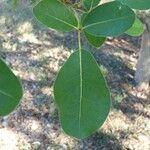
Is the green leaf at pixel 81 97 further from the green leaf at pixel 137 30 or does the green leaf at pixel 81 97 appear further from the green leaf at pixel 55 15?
the green leaf at pixel 137 30

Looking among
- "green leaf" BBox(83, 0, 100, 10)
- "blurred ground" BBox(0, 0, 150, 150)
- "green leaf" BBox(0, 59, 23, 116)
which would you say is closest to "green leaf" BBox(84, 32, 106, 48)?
"green leaf" BBox(83, 0, 100, 10)

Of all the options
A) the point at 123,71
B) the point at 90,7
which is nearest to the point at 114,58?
the point at 123,71

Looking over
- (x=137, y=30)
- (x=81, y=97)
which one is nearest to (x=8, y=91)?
(x=81, y=97)

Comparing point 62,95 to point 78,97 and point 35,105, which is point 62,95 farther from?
point 35,105

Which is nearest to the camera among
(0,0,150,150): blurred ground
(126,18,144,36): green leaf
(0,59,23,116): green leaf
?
(0,59,23,116): green leaf

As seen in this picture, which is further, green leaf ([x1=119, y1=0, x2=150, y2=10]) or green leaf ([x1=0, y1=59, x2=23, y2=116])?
green leaf ([x1=119, y1=0, x2=150, y2=10])

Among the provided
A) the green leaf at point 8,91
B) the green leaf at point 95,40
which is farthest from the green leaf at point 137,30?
the green leaf at point 8,91

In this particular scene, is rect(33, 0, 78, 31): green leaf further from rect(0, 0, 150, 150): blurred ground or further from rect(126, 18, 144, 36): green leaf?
rect(0, 0, 150, 150): blurred ground
